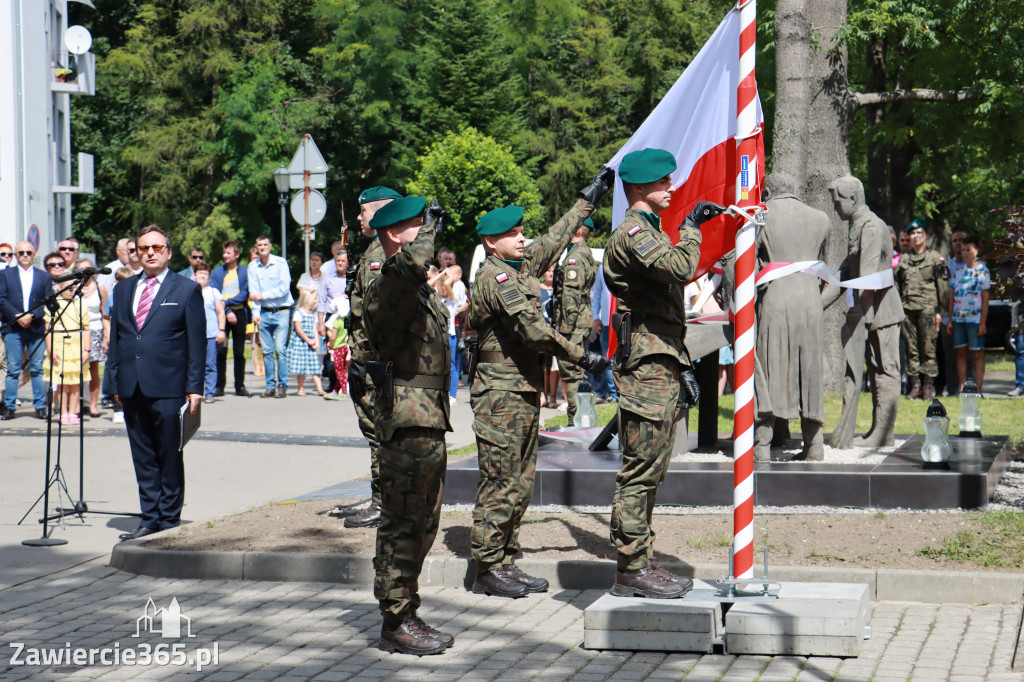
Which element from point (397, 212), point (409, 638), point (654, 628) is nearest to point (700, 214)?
point (397, 212)

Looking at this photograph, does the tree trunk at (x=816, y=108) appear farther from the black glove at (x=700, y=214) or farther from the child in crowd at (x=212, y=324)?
the black glove at (x=700, y=214)

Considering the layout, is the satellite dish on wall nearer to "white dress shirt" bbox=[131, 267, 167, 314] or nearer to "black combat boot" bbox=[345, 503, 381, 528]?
"white dress shirt" bbox=[131, 267, 167, 314]

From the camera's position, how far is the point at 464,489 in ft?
31.9

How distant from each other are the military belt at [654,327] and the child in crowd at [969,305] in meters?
11.9

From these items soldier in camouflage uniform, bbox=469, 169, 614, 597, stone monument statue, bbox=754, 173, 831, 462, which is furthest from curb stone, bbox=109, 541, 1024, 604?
stone monument statue, bbox=754, 173, 831, 462

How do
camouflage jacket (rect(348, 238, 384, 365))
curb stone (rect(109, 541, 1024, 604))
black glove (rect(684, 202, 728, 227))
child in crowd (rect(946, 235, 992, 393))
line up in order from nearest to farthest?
black glove (rect(684, 202, 728, 227)) < curb stone (rect(109, 541, 1024, 604)) < camouflage jacket (rect(348, 238, 384, 365)) < child in crowd (rect(946, 235, 992, 393))

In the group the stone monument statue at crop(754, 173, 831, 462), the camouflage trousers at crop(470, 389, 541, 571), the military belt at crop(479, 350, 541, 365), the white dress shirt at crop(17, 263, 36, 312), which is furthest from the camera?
the white dress shirt at crop(17, 263, 36, 312)

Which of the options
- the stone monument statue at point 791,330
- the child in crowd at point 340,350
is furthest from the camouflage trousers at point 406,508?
the stone monument statue at point 791,330

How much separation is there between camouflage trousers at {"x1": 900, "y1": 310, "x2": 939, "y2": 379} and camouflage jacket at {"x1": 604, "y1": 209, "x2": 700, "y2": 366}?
1159 cm

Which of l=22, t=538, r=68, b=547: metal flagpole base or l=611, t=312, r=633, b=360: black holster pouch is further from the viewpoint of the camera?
l=22, t=538, r=68, b=547: metal flagpole base

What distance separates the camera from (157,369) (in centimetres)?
881

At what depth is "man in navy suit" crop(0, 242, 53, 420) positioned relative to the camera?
15.5 metres

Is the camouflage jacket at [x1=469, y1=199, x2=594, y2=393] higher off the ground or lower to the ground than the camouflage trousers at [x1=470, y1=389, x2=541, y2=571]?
higher

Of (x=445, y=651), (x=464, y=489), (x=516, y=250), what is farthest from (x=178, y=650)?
(x=464, y=489)
